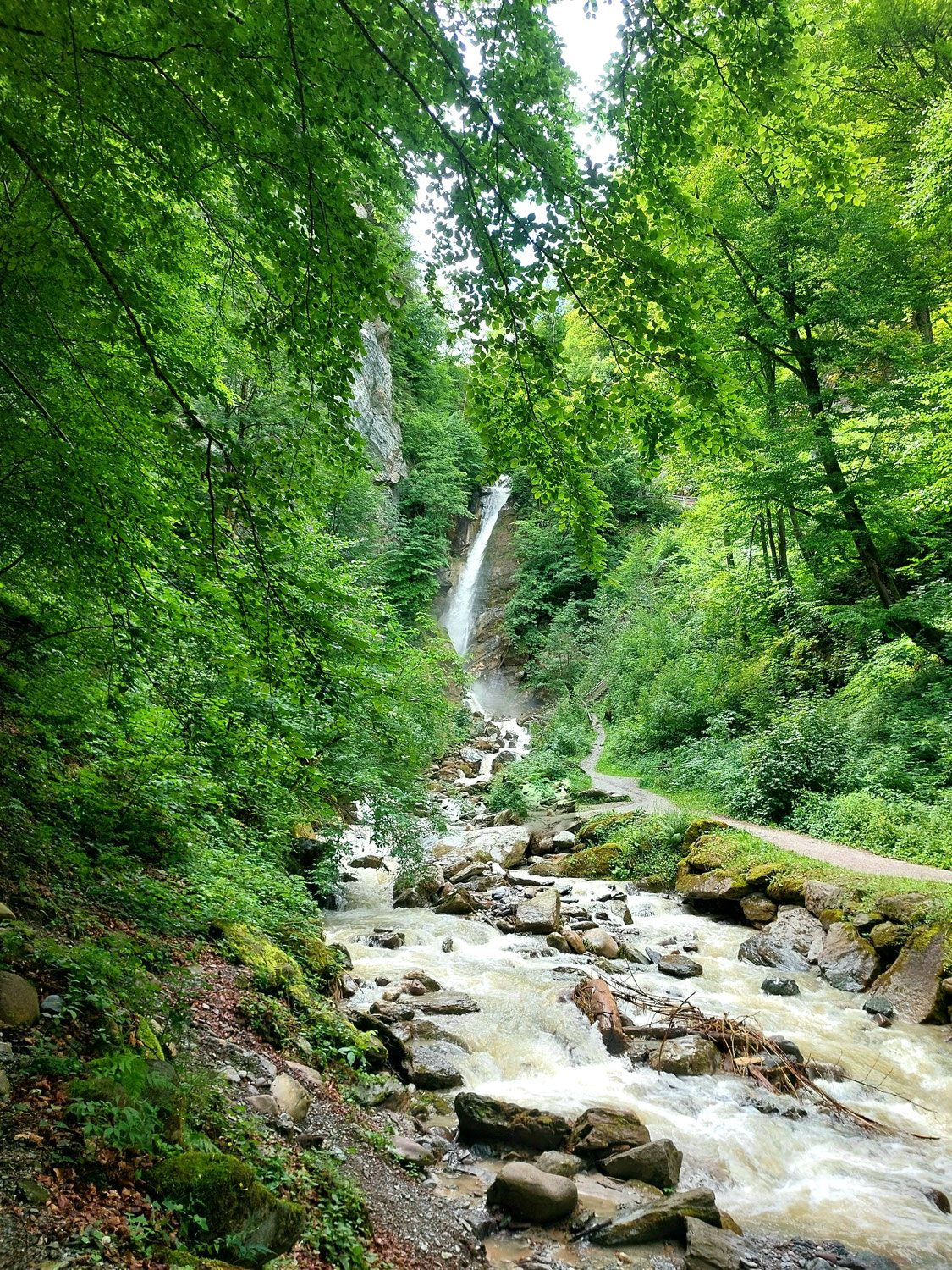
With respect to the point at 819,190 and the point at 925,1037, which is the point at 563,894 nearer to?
the point at 925,1037

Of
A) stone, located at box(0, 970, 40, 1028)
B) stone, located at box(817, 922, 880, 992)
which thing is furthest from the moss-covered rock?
stone, located at box(0, 970, 40, 1028)

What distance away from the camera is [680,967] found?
26.2 ft

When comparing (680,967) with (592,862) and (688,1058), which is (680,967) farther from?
(592,862)

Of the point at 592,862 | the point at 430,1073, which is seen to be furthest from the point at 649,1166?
the point at 592,862

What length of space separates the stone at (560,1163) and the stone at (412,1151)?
0.76 metres

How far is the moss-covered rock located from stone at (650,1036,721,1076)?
6.51 metres

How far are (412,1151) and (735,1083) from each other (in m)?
3.11

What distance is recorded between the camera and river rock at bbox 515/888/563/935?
30.9 ft

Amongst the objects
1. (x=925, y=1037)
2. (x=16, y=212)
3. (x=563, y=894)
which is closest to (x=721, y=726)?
(x=563, y=894)

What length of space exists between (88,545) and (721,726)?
52.4ft

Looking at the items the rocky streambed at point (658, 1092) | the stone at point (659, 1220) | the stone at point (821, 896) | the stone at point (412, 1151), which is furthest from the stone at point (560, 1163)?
the stone at point (821, 896)

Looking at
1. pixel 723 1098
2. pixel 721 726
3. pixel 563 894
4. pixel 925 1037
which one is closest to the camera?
pixel 723 1098

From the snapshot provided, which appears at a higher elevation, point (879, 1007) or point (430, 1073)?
point (879, 1007)

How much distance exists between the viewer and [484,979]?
788 centimetres
